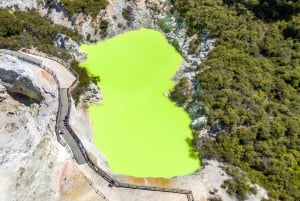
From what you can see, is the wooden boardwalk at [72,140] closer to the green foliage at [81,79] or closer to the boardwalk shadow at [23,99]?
the green foliage at [81,79]

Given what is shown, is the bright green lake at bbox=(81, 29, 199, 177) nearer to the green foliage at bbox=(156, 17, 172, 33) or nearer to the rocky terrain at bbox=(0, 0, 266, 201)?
the green foliage at bbox=(156, 17, 172, 33)

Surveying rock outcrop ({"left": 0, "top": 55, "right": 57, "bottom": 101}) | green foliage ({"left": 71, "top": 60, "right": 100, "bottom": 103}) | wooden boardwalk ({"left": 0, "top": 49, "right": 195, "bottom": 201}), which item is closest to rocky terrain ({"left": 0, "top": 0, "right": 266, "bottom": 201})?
rock outcrop ({"left": 0, "top": 55, "right": 57, "bottom": 101})

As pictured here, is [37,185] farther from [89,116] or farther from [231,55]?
[231,55]

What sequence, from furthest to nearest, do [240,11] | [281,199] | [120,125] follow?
[240,11] → [120,125] → [281,199]

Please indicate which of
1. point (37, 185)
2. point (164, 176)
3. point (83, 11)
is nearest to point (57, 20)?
point (83, 11)

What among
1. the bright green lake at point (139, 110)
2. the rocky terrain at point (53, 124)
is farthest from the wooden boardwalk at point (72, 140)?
the bright green lake at point (139, 110)

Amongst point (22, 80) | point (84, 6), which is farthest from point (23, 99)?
point (84, 6)

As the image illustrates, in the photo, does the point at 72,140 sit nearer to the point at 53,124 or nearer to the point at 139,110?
the point at 53,124
